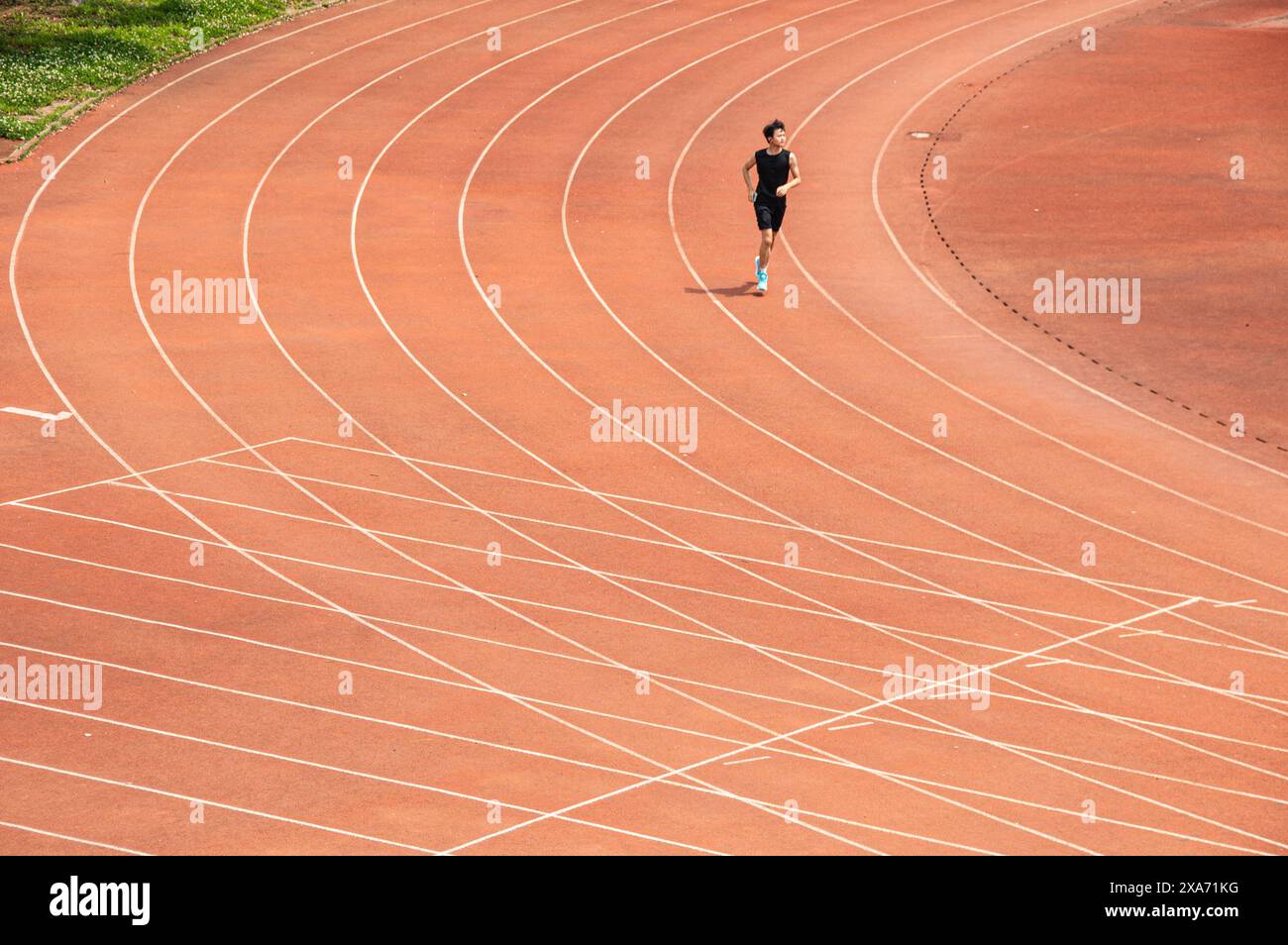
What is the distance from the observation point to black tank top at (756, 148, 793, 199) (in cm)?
1612

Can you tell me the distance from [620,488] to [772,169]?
15.8ft

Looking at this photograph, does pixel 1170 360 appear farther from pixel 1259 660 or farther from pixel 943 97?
pixel 943 97

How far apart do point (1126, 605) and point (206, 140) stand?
13.6m

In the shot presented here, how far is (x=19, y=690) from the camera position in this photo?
961 cm

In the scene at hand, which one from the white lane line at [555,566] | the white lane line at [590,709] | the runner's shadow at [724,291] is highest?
the runner's shadow at [724,291]

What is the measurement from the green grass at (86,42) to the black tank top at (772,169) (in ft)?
31.5

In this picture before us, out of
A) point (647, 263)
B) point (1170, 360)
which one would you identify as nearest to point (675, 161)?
point (647, 263)

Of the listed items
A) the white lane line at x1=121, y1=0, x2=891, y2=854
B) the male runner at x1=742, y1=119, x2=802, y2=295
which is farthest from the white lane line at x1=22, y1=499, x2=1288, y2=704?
the male runner at x1=742, y1=119, x2=802, y2=295

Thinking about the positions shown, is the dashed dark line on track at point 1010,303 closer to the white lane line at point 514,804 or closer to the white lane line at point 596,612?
the white lane line at point 596,612

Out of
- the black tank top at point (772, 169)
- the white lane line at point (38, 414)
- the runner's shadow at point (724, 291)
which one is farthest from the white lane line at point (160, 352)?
the black tank top at point (772, 169)

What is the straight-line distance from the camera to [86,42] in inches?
966

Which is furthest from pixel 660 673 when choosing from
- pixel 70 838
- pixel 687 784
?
pixel 70 838

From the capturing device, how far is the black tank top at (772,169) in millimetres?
16125

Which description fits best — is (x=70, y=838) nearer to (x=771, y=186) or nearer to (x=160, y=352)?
(x=160, y=352)
